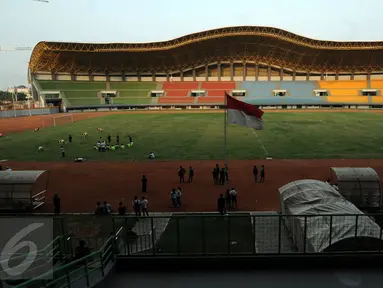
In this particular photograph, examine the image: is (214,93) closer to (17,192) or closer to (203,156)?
(203,156)

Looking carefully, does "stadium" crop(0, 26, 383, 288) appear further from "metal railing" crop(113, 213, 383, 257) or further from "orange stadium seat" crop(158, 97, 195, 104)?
"orange stadium seat" crop(158, 97, 195, 104)

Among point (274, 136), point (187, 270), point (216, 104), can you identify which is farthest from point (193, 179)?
point (216, 104)

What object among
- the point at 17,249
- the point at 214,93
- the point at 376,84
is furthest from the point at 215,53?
the point at 17,249

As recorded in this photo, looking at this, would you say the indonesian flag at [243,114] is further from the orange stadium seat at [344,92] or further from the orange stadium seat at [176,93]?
the orange stadium seat at [344,92]

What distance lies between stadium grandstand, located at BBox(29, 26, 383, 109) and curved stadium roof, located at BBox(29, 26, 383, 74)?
0.99ft

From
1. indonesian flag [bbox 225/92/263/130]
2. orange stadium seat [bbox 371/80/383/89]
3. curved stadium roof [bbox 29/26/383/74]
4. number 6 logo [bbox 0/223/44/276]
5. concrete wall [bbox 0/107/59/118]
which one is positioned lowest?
number 6 logo [bbox 0/223/44/276]

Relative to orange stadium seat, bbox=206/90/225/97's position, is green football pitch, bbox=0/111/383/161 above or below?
below

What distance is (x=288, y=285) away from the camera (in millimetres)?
7793

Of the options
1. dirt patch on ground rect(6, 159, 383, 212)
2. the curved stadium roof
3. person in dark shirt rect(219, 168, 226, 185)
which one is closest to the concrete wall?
the curved stadium roof

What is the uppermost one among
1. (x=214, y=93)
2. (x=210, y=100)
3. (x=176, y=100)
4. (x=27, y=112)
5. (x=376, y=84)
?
(x=376, y=84)

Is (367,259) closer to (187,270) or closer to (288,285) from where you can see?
(288,285)

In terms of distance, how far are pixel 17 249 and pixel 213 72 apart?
347 ft

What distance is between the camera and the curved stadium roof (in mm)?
96875

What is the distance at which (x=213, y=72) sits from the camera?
111 m
